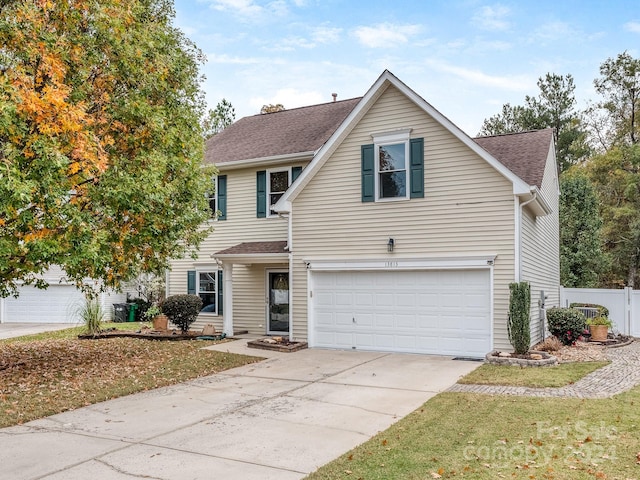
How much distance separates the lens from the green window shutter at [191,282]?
1808cm

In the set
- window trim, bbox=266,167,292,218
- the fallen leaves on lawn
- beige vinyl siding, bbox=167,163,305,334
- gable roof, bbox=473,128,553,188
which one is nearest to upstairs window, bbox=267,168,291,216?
window trim, bbox=266,167,292,218

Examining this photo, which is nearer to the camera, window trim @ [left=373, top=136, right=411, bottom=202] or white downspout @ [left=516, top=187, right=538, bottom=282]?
white downspout @ [left=516, top=187, right=538, bottom=282]

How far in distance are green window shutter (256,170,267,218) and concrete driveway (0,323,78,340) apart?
9896 mm

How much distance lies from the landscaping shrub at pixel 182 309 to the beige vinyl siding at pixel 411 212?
3.81 meters

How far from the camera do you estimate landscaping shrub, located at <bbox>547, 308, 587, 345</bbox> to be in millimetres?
14219

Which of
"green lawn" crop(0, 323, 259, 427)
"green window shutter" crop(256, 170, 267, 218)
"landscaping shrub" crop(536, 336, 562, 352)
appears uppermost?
"green window shutter" crop(256, 170, 267, 218)

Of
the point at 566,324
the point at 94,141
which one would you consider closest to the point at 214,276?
the point at 94,141

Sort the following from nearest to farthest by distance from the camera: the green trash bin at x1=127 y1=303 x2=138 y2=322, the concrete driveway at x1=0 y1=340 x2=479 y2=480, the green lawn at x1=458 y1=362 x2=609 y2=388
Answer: the concrete driveway at x1=0 y1=340 x2=479 y2=480, the green lawn at x1=458 y1=362 x2=609 y2=388, the green trash bin at x1=127 y1=303 x2=138 y2=322

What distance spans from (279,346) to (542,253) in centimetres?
802

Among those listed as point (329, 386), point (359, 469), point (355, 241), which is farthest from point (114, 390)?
point (355, 241)

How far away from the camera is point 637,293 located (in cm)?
1767

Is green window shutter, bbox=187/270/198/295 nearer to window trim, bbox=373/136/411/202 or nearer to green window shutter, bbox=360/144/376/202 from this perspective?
green window shutter, bbox=360/144/376/202

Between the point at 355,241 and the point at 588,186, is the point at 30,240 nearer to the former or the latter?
the point at 355,241

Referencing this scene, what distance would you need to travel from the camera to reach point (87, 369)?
1145 cm
